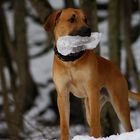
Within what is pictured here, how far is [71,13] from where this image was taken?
525cm

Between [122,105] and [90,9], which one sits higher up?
[90,9]

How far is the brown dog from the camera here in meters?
5.22

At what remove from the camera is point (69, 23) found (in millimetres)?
5215

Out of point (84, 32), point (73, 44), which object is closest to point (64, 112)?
A: point (73, 44)

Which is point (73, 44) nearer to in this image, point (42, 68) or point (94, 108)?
point (94, 108)

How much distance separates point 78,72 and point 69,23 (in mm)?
410

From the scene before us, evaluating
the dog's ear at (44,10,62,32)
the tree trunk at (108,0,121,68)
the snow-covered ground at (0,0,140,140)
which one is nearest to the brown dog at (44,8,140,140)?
the dog's ear at (44,10,62,32)

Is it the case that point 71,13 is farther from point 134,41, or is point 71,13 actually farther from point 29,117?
point 134,41

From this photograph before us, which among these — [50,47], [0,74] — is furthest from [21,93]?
[50,47]

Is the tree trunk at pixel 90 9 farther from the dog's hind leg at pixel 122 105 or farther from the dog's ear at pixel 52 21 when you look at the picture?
the dog's ear at pixel 52 21

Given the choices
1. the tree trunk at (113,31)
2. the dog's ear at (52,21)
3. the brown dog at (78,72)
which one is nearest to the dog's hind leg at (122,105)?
the brown dog at (78,72)

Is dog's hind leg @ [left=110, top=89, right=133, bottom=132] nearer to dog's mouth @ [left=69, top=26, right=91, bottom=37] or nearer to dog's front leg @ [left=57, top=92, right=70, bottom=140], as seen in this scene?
dog's front leg @ [left=57, top=92, right=70, bottom=140]

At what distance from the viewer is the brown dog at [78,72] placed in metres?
5.22

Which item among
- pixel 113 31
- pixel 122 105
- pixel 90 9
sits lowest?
pixel 113 31
